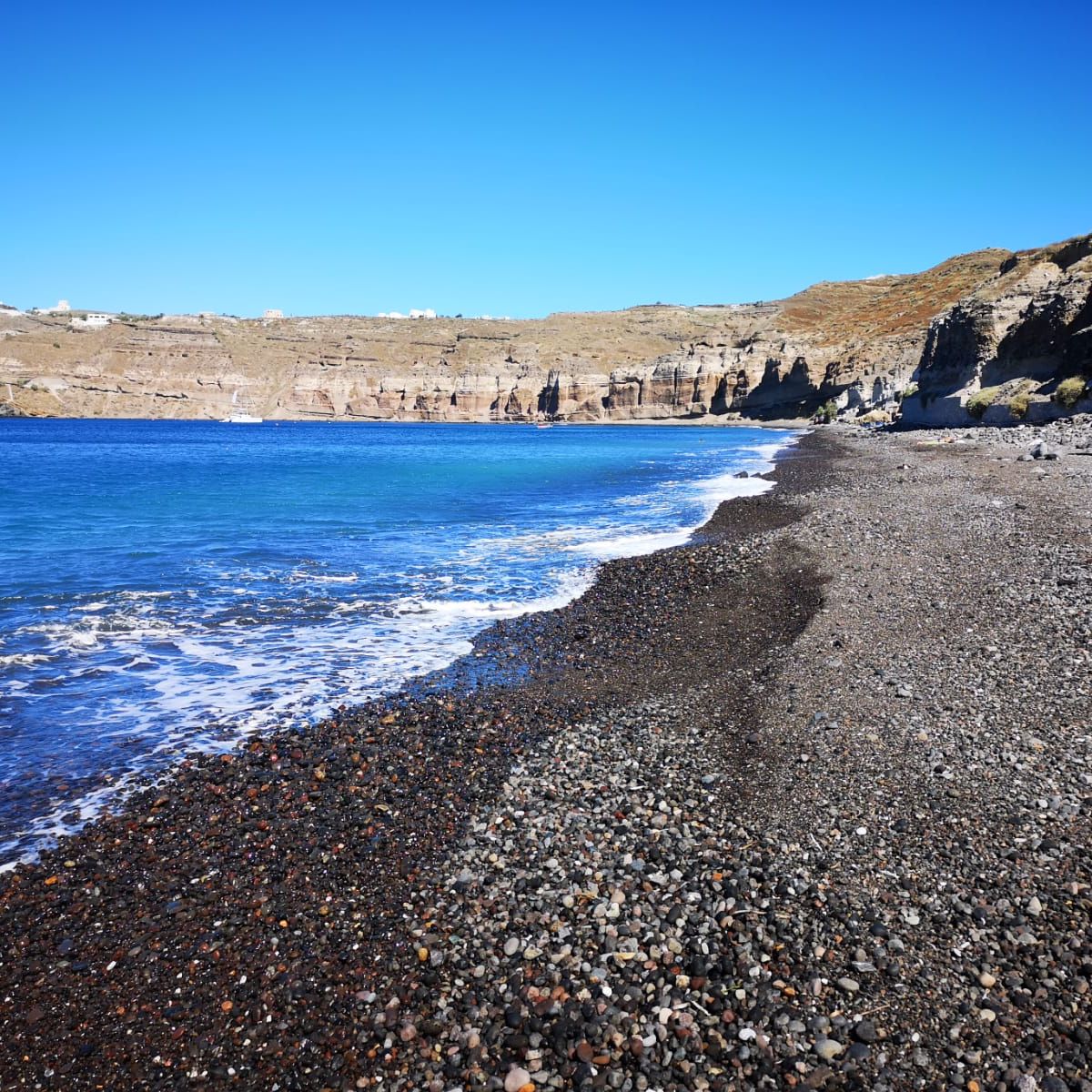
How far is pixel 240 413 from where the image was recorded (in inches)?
5930

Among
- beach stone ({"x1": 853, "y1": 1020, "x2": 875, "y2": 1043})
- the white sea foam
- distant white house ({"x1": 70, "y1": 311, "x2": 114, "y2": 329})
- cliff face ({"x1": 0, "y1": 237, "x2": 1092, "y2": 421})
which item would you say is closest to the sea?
the white sea foam

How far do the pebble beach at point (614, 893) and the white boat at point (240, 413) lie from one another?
15411cm

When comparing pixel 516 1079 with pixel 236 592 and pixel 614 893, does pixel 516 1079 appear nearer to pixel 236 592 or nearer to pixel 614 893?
pixel 614 893

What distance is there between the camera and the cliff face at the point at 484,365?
126 m

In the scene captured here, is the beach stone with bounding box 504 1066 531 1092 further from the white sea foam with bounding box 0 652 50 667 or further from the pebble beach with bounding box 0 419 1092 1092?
the white sea foam with bounding box 0 652 50 667

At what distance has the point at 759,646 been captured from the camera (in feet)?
34.7

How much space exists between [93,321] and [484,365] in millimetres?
94630

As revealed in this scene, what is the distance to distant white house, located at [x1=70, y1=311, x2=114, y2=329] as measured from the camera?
156 m

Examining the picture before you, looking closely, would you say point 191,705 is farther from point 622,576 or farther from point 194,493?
point 194,493

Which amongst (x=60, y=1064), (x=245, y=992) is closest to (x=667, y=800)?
(x=245, y=992)

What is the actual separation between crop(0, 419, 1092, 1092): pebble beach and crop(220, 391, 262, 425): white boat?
154 m

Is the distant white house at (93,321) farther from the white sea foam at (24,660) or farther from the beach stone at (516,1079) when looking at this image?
the beach stone at (516,1079)

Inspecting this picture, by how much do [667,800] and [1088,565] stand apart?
1013 cm

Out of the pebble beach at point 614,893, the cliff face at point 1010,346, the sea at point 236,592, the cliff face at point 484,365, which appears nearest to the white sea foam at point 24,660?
the sea at point 236,592
